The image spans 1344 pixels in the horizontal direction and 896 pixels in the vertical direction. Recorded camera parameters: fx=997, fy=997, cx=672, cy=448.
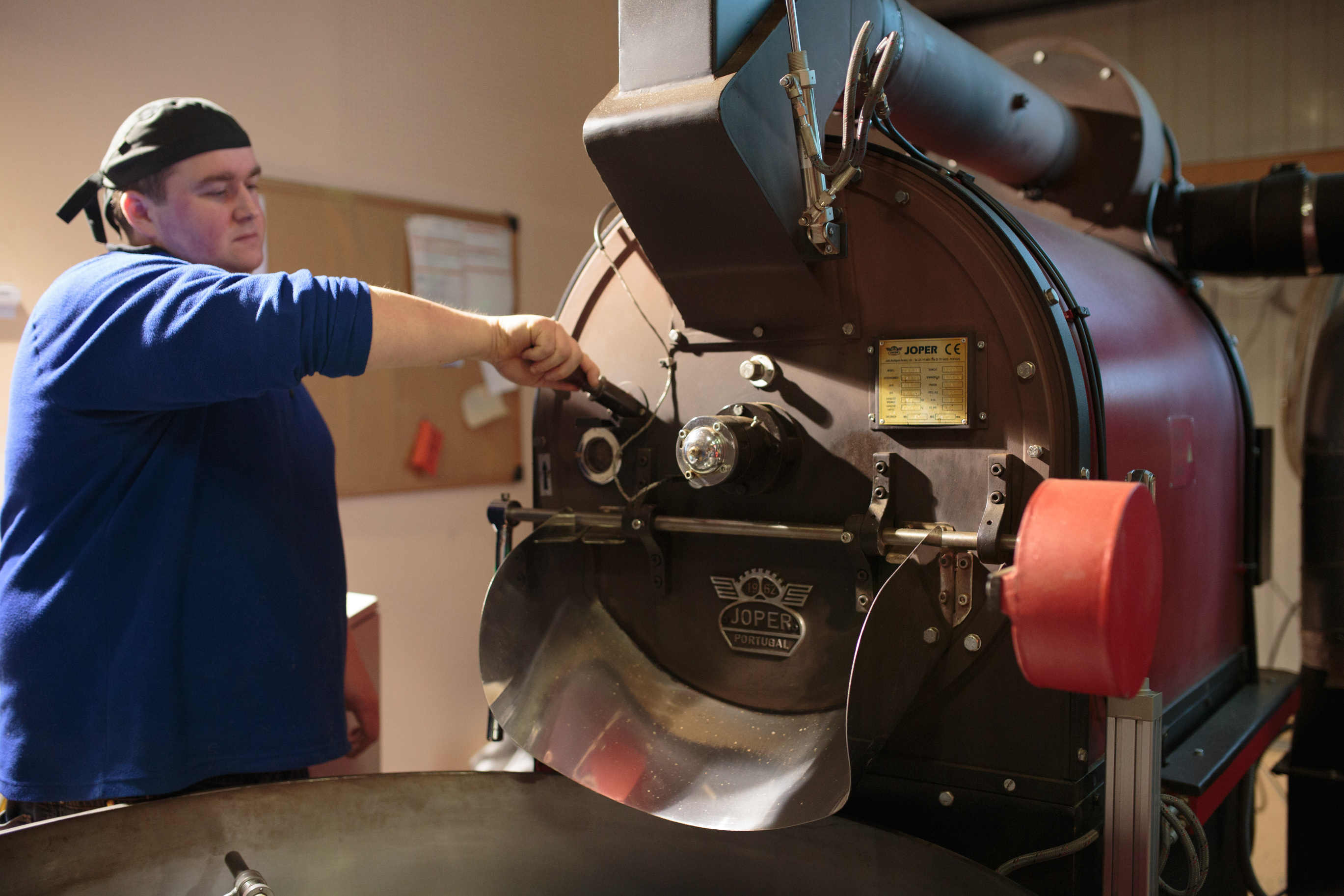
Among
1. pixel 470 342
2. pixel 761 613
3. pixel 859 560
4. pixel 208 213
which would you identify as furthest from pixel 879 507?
pixel 208 213

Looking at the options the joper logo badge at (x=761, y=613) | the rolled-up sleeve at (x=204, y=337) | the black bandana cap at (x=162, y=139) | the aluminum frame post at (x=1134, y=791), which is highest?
the black bandana cap at (x=162, y=139)

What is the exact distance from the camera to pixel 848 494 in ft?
3.85

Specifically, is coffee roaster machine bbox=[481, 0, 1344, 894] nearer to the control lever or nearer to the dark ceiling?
the control lever

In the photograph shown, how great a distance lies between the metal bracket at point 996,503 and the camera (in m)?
1.02

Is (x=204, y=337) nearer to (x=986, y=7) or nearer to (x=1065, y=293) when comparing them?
(x=1065, y=293)

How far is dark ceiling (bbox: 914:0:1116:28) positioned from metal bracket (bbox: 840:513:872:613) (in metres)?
3.50

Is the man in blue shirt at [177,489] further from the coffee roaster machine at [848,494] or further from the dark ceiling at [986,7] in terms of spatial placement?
the dark ceiling at [986,7]

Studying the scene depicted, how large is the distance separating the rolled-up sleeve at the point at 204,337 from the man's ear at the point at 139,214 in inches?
10.1

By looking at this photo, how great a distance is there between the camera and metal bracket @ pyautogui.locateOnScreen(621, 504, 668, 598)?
1259mm

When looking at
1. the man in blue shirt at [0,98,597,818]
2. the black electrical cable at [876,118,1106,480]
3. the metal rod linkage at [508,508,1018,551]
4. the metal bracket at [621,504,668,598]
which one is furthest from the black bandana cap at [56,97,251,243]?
the black electrical cable at [876,118,1106,480]

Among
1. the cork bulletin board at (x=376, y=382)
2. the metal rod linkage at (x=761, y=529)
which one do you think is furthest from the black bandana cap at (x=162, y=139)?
the cork bulletin board at (x=376, y=382)

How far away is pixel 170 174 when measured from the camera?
4.41 feet

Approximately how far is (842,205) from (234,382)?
0.71 metres

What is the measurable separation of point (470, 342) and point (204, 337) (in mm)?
286
